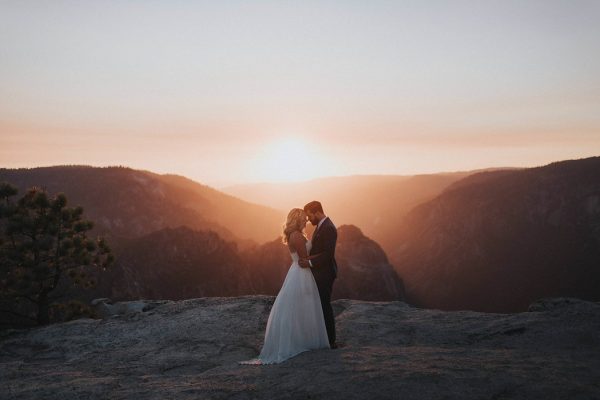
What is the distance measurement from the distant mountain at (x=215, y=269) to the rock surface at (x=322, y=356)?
4641 centimetres

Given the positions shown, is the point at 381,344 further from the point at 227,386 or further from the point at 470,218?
the point at 470,218

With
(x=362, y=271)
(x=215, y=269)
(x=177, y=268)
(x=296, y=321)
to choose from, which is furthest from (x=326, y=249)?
(x=362, y=271)

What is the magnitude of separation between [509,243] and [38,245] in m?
113

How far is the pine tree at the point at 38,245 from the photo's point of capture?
60.7 ft

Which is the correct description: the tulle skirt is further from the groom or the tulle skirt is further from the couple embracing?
the groom

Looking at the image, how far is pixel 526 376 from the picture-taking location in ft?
22.9

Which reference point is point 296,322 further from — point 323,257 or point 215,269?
point 215,269

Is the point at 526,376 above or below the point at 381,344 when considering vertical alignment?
above

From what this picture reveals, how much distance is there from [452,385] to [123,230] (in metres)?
102

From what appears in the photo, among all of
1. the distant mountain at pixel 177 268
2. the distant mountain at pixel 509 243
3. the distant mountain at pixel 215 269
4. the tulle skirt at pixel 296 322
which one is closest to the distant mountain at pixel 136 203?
the distant mountain at pixel 215 269

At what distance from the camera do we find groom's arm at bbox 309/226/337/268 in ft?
31.5

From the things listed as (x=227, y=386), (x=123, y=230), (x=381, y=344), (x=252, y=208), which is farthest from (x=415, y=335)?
(x=252, y=208)

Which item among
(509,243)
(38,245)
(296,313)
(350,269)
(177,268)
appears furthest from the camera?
(509,243)

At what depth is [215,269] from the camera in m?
71.1
